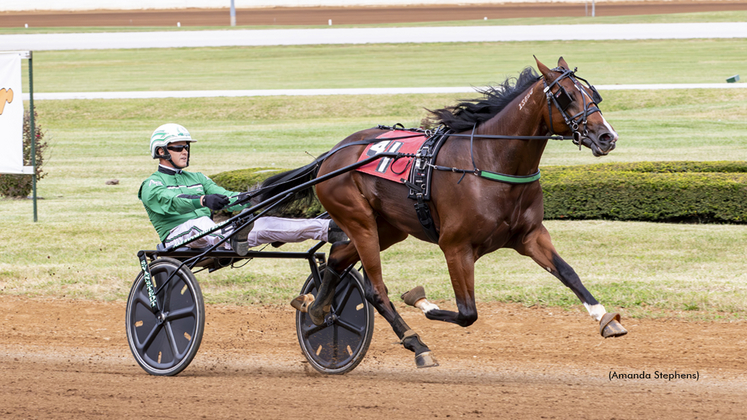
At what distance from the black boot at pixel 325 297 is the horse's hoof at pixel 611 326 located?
1.71 metres

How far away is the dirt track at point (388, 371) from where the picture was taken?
434 cm

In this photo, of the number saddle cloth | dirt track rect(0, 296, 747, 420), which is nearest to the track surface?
dirt track rect(0, 296, 747, 420)

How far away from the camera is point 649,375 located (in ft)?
16.5

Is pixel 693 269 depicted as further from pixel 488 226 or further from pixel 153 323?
pixel 153 323

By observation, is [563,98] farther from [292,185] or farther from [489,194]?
[292,185]

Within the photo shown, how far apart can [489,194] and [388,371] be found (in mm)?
1549

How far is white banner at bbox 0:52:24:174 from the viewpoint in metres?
10.1

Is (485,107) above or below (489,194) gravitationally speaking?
above

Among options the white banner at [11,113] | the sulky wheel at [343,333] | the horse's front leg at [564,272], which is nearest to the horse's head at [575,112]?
the horse's front leg at [564,272]

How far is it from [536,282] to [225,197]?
354cm

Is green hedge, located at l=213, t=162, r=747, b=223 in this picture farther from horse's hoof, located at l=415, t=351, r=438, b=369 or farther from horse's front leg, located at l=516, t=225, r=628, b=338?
horse's front leg, located at l=516, t=225, r=628, b=338

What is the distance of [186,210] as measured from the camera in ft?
17.8

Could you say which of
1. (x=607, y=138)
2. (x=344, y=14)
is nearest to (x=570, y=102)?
(x=607, y=138)

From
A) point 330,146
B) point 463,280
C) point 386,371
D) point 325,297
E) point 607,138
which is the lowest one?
point 330,146
